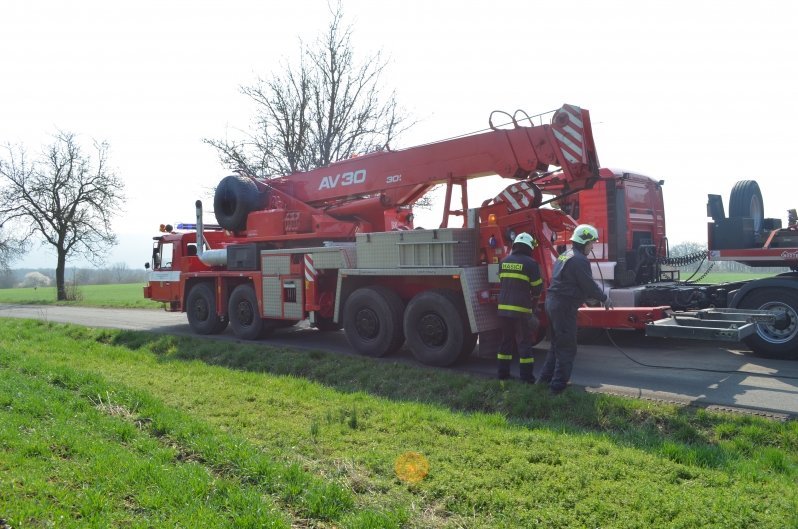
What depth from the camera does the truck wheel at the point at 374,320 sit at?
30.0 feet

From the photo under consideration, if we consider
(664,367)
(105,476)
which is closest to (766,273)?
(664,367)

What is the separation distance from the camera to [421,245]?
28.5 ft

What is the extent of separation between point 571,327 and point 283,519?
3990 mm

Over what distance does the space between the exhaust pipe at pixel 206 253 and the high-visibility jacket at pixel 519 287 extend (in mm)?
7362

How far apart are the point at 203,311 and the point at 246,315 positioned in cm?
164

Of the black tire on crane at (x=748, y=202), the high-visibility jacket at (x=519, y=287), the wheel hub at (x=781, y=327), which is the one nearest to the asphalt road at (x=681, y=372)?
the wheel hub at (x=781, y=327)

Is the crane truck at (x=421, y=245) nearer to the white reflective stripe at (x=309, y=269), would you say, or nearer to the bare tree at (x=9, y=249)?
the white reflective stripe at (x=309, y=269)

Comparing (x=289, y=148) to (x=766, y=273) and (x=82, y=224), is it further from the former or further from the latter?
(x=82, y=224)

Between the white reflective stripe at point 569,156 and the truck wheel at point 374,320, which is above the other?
the white reflective stripe at point 569,156

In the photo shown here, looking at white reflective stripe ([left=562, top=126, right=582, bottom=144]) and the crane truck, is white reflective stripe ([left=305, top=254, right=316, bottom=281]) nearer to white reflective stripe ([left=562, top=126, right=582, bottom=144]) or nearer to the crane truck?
the crane truck

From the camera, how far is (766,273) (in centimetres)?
962

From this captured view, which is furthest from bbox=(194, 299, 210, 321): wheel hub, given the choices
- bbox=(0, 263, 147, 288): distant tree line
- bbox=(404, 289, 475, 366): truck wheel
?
bbox=(0, 263, 147, 288): distant tree line

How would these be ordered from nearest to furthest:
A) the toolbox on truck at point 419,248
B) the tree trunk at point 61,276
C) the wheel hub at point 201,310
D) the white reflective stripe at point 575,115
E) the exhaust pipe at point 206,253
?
the white reflective stripe at point 575,115, the toolbox on truck at point 419,248, the exhaust pipe at point 206,253, the wheel hub at point 201,310, the tree trunk at point 61,276

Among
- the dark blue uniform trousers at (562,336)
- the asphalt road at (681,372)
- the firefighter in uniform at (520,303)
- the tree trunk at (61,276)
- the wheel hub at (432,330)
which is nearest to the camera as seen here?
the asphalt road at (681,372)
